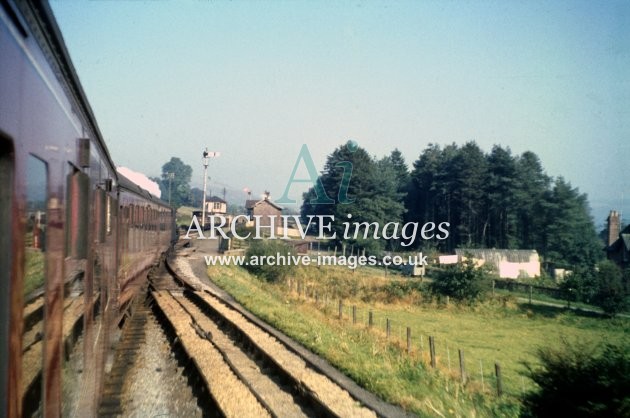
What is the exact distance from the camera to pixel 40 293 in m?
2.33

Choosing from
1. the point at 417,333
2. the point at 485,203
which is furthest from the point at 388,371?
the point at 485,203

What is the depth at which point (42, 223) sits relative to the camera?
95.9 inches

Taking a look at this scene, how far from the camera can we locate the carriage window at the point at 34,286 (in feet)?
6.73

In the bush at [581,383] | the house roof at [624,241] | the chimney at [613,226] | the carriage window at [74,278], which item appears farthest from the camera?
the chimney at [613,226]

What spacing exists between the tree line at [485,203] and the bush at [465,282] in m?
18.7

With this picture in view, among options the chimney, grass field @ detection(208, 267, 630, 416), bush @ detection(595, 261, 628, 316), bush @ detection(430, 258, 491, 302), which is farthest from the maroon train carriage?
the chimney

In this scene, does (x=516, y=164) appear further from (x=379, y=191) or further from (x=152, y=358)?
(x=152, y=358)

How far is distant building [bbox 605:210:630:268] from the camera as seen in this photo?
3831 centimetres

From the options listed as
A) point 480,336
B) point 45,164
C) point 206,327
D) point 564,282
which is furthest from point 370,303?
point 45,164

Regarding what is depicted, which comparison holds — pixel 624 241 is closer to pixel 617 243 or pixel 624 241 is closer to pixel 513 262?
pixel 617 243

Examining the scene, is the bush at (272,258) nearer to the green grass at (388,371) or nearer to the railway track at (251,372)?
the green grass at (388,371)

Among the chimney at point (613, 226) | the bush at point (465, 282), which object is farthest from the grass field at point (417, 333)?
the chimney at point (613, 226)

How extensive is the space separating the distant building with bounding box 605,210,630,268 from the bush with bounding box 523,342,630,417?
118 feet

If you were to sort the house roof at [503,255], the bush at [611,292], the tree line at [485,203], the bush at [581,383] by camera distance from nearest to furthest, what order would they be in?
→ the bush at [581,383] < the bush at [611,292] < the house roof at [503,255] < the tree line at [485,203]
